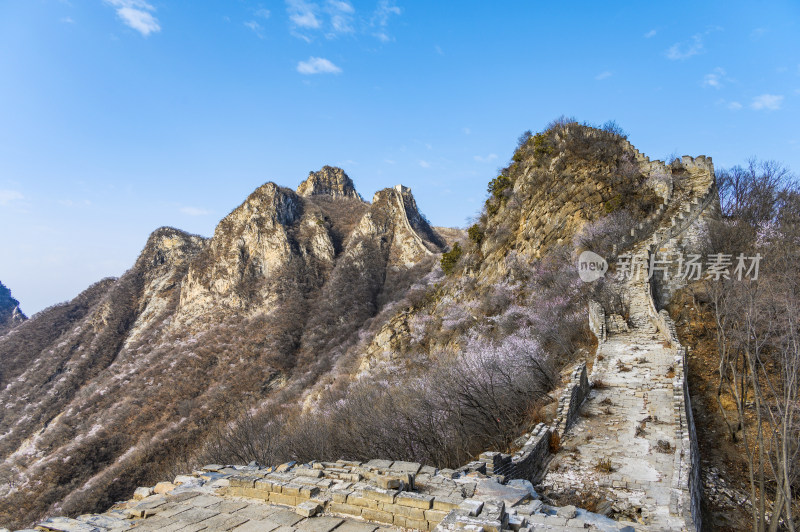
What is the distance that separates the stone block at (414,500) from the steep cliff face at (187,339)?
32356 millimetres

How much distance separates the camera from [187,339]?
57375mm

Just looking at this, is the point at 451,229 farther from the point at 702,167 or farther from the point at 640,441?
the point at 640,441

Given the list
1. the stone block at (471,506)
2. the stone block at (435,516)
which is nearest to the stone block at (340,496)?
the stone block at (435,516)

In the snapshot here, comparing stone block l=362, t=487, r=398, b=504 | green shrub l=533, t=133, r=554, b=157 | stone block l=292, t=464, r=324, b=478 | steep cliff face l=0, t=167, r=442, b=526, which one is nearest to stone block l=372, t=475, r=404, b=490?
stone block l=362, t=487, r=398, b=504

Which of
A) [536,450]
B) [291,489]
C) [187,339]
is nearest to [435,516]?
[291,489]

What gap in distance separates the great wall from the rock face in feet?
404

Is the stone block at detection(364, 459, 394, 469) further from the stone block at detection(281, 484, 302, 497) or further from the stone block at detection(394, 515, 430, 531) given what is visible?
the stone block at detection(394, 515, 430, 531)

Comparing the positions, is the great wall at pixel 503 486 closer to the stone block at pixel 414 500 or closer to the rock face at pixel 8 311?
the stone block at pixel 414 500

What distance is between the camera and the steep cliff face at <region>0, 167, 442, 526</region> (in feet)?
123

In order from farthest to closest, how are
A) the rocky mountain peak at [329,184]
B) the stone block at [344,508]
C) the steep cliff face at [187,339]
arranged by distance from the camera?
the rocky mountain peak at [329,184]
the steep cliff face at [187,339]
the stone block at [344,508]

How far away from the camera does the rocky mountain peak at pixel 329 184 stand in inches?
3671

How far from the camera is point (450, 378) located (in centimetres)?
1484

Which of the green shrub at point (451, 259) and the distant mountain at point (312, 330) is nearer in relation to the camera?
the distant mountain at point (312, 330)

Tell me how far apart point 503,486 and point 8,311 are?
153504mm
